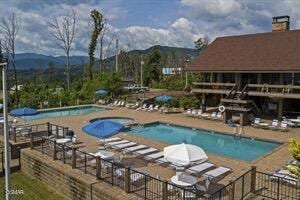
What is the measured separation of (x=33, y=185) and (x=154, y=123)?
12.4 meters

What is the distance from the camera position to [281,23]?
28.8 metres

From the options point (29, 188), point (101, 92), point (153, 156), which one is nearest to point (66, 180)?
point (29, 188)

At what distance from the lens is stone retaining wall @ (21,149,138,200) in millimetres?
10727

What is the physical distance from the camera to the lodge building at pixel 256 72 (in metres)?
23.1

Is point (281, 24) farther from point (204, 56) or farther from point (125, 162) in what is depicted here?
point (125, 162)

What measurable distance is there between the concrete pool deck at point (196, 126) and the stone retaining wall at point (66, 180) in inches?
92.2

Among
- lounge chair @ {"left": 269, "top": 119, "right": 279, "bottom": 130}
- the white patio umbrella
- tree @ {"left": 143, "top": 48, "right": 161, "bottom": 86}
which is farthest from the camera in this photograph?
tree @ {"left": 143, "top": 48, "right": 161, "bottom": 86}

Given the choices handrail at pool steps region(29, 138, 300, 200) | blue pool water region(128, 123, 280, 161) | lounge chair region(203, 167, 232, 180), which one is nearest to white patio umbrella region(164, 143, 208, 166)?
handrail at pool steps region(29, 138, 300, 200)

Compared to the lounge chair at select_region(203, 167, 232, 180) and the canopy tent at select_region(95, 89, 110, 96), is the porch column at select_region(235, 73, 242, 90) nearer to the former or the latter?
the lounge chair at select_region(203, 167, 232, 180)

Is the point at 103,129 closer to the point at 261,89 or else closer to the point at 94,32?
the point at 261,89

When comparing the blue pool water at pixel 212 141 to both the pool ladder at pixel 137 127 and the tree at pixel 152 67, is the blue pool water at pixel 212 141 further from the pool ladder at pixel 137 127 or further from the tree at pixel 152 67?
the tree at pixel 152 67

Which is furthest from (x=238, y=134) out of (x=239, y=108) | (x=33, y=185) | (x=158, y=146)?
(x=33, y=185)

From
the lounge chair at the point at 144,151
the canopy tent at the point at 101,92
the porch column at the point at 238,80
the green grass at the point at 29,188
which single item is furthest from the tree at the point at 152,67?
the green grass at the point at 29,188

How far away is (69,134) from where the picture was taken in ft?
56.8
